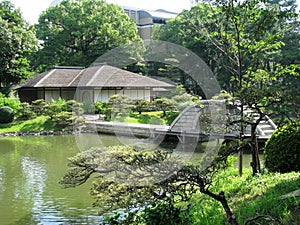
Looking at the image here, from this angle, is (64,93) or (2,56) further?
(64,93)

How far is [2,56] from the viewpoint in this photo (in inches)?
736

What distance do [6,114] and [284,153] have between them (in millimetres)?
17428

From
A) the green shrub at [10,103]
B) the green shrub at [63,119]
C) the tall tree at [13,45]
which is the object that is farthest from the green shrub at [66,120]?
the green shrub at [10,103]

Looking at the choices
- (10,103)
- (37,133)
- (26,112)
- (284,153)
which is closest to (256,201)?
(284,153)

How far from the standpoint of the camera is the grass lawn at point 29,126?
20.1 m

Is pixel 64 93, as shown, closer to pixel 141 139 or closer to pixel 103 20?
pixel 103 20

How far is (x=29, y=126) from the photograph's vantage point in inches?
811

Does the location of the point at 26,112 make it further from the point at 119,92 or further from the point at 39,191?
the point at 39,191

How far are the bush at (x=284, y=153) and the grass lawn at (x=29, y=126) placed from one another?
15.4m

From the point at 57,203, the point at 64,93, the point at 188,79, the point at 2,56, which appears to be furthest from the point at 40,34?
the point at 57,203

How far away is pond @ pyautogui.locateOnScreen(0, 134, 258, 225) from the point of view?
6594 millimetres

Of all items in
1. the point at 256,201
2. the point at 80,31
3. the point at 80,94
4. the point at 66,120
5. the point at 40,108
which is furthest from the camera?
the point at 80,31

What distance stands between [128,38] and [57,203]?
2677 cm

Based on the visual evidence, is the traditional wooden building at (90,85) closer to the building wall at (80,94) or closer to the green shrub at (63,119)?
the building wall at (80,94)
